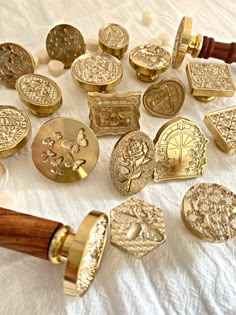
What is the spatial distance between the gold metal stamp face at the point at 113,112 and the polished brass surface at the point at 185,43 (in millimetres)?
247

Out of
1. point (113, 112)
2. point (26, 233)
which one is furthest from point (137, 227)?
point (113, 112)

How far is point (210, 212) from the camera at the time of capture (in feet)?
2.98

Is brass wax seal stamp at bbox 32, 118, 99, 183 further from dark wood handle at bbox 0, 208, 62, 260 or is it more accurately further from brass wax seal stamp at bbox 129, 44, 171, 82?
brass wax seal stamp at bbox 129, 44, 171, 82

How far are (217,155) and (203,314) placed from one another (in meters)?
0.43

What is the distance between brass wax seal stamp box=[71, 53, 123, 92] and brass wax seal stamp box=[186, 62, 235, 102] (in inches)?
8.4

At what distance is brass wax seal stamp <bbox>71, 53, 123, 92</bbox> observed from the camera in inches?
45.5

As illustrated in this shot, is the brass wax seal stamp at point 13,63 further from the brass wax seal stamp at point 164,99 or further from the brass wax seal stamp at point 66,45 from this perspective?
the brass wax seal stamp at point 164,99

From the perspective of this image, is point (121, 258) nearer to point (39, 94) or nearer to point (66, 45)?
point (39, 94)

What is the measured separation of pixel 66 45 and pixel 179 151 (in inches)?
20.5

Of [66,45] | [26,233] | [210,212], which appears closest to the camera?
[26,233]

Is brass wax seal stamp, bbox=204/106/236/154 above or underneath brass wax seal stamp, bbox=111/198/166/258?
above

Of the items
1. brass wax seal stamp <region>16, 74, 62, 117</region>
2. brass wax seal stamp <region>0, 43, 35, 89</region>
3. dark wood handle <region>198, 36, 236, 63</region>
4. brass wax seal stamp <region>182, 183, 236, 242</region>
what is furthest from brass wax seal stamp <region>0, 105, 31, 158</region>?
dark wood handle <region>198, 36, 236, 63</region>

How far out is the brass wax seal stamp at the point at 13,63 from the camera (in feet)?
3.92

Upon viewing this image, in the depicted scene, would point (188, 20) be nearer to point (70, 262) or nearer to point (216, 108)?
point (216, 108)
